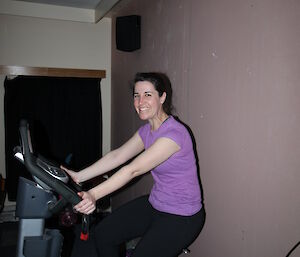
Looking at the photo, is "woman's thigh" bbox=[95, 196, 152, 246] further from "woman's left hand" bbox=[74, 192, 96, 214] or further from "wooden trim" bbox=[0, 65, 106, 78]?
"wooden trim" bbox=[0, 65, 106, 78]

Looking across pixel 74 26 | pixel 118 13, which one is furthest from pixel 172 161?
pixel 74 26

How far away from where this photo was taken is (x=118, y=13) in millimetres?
3561

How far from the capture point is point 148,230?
1.61m

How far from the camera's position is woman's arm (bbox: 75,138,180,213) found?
1361 mm

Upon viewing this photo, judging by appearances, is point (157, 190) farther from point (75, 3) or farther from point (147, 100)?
point (75, 3)

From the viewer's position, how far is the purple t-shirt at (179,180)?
1.60 metres

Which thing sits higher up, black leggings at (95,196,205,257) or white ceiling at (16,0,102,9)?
white ceiling at (16,0,102,9)

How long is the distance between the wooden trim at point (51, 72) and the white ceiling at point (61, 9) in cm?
64

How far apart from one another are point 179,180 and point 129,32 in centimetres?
175

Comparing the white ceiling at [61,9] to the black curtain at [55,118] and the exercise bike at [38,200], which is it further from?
the exercise bike at [38,200]

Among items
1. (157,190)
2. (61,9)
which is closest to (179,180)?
(157,190)

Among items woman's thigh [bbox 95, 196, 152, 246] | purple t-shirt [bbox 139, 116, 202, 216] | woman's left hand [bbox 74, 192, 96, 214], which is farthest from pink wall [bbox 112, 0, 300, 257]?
woman's left hand [bbox 74, 192, 96, 214]

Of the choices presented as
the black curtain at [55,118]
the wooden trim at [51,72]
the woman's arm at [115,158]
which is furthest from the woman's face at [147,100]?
the wooden trim at [51,72]

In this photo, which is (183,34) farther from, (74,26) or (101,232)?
(74,26)
